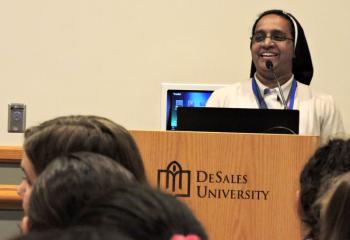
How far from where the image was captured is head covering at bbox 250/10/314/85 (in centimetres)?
383

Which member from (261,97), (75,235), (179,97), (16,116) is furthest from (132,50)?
(75,235)

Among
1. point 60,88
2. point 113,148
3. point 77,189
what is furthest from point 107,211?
point 60,88

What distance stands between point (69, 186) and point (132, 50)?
352 centimetres

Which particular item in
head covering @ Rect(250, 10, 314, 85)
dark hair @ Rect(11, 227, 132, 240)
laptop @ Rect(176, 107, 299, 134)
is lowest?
laptop @ Rect(176, 107, 299, 134)

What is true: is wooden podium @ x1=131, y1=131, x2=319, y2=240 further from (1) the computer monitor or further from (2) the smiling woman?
(1) the computer monitor

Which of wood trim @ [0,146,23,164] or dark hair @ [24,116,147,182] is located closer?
dark hair @ [24,116,147,182]

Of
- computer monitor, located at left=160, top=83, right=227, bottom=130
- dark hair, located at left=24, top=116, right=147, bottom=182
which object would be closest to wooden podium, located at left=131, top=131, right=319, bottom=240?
dark hair, located at left=24, top=116, right=147, bottom=182

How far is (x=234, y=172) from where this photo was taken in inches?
97.6

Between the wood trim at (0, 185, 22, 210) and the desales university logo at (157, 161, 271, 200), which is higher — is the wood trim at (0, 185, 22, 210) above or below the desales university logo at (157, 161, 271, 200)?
below

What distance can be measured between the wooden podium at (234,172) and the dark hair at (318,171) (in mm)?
445

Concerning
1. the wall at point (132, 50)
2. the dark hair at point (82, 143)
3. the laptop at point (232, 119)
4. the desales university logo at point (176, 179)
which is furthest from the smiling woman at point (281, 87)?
the dark hair at point (82, 143)

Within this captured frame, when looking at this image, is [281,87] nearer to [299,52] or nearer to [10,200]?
[299,52]

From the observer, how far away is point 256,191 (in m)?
2.47

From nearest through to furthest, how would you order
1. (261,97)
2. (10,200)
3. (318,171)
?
(318,171) → (261,97) → (10,200)
